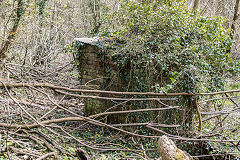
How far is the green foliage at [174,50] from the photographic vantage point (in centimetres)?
584

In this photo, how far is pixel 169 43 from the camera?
6.05 m

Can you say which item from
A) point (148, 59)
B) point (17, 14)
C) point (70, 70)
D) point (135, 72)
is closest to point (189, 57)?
point (148, 59)

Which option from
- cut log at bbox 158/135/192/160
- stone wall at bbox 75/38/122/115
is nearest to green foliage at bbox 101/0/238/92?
stone wall at bbox 75/38/122/115

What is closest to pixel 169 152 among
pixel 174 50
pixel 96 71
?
Result: pixel 174 50

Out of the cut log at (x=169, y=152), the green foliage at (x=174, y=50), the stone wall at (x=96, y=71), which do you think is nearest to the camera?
the cut log at (x=169, y=152)

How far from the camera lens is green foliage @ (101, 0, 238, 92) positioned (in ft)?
19.2

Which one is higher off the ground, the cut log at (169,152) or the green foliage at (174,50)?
the green foliage at (174,50)

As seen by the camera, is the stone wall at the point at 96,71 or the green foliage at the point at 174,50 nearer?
the green foliage at the point at 174,50

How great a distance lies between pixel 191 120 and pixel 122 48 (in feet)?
9.78

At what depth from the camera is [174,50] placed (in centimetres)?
584

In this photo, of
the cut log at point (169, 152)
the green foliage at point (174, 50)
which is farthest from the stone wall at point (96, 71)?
the cut log at point (169, 152)

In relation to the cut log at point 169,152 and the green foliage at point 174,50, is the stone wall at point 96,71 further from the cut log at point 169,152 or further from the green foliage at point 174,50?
the cut log at point 169,152

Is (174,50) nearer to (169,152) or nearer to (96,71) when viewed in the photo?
(96,71)

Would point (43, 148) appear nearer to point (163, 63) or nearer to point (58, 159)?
point (58, 159)
